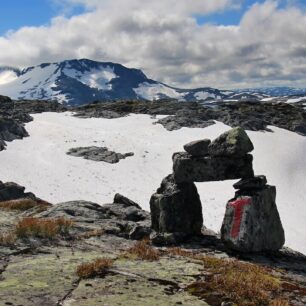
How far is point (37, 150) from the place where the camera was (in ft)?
230

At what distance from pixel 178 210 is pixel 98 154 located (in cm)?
4860

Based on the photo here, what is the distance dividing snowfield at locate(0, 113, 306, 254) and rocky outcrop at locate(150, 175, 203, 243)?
74.3 feet

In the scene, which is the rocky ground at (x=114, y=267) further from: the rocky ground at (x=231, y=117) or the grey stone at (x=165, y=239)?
the rocky ground at (x=231, y=117)

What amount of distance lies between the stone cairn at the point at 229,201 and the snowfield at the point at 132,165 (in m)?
22.9

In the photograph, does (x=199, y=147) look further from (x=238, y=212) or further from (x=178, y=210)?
(x=238, y=212)

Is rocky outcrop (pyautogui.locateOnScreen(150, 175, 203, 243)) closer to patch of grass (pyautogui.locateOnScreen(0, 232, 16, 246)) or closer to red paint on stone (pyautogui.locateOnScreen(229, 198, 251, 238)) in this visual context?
red paint on stone (pyautogui.locateOnScreen(229, 198, 251, 238))

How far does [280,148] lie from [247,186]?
57.6m

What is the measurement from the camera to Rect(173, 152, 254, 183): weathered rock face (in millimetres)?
21656

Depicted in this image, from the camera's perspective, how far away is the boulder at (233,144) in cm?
2122

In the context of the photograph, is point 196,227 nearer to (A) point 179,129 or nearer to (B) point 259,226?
(B) point 259,226

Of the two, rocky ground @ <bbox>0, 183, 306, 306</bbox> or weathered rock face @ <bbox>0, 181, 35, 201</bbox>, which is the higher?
weathered rock face @ <bbox>0, 181, 35, 201</bbox>

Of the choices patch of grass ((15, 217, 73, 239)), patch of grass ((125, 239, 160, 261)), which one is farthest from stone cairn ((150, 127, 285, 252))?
patch of grass ((15, 217, 73, 239))

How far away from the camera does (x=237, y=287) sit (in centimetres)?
1238

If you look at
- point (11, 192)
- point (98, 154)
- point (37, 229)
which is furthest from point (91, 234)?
point (98, 154)
